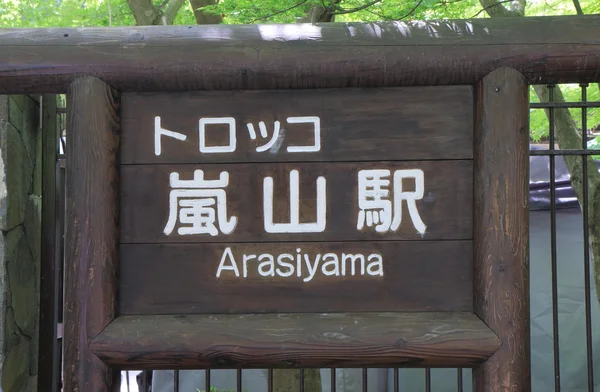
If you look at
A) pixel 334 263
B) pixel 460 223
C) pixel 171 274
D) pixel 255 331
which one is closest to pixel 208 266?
pixel 171 274

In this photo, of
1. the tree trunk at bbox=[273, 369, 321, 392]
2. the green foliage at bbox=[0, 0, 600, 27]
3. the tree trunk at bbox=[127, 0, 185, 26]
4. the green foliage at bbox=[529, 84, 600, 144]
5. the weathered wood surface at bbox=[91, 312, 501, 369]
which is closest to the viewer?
the weathered wood surface at bbox=[91, 312, 501, 369]

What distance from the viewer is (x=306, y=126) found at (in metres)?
1.63

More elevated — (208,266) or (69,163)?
(69,163)

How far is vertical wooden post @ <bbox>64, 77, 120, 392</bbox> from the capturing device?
1565mm

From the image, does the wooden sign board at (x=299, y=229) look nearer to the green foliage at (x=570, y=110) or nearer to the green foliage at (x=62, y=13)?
the green foliage at (x=570, y=110)

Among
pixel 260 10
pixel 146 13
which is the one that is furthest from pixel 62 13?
pixel 260 10

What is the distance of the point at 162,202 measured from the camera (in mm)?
1625

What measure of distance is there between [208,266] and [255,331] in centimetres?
23

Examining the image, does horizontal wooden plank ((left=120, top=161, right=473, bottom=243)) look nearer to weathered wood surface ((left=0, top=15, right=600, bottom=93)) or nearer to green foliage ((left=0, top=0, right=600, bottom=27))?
weathered wood surface ((left=0, top=15, right=600, bottom=93))

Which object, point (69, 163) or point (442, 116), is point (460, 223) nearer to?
point (442, 116)

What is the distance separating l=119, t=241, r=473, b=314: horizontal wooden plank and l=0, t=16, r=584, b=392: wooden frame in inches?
1.7

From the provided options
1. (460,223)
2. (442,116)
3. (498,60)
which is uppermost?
(498,60)

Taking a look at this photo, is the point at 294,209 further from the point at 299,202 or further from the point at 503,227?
the point at 503,227

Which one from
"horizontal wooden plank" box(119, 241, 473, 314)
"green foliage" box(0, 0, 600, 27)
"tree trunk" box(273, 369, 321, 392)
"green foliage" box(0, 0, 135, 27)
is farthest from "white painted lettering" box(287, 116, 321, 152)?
"green foliage" box(0, 0, 135, 27)
